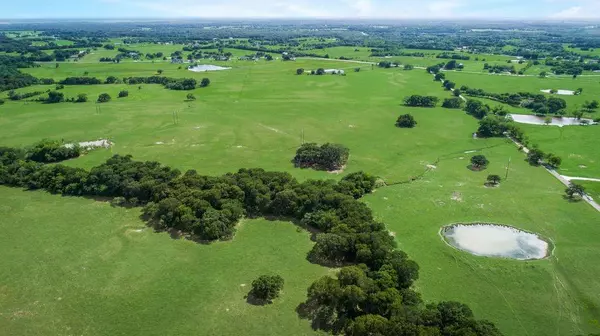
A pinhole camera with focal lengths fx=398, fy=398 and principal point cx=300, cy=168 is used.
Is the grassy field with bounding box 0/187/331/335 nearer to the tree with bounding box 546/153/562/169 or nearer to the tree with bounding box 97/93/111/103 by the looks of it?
the tree with bounding box 546/153/562/169

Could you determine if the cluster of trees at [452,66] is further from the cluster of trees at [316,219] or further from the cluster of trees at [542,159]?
the cluster of trees at [316,219]

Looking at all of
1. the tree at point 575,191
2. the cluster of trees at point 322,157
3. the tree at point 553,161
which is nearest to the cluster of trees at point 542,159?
the tree at point 553,161

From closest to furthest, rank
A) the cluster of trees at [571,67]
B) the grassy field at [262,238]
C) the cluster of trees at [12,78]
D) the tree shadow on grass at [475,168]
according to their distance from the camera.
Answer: the grassy field at [262,238] < the tree shadow on grass at [475,168] < the cluster of trees at [12,78] < the cluster of trees at [571,67]

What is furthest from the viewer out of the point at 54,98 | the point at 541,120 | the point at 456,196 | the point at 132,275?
the point at 54,98

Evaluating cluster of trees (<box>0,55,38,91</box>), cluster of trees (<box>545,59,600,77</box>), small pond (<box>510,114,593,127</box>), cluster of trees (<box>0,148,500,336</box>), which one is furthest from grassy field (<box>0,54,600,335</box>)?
cluster of trees (<box>545,59,600,77</box>)

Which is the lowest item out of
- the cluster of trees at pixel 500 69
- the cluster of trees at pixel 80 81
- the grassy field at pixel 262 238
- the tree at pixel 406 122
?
the grassy field at pixel 262 238

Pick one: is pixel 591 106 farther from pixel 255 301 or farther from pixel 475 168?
pixel 255 301

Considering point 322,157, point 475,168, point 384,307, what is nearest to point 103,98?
point 322,157

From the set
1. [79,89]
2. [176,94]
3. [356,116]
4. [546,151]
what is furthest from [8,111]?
[546,151]
